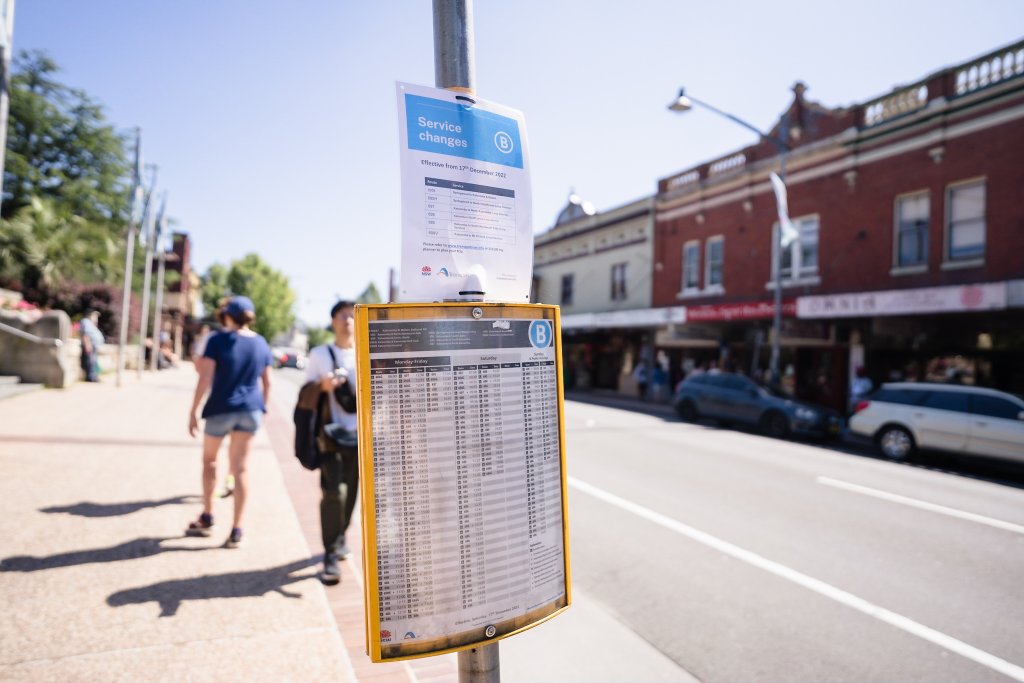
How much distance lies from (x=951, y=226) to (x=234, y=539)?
1736 centimetres

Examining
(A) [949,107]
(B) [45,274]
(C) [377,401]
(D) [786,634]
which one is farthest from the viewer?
(B) [45,274]

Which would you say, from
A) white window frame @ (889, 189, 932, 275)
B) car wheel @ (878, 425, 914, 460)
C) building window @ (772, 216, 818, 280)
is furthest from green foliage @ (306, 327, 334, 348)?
car wheel @ (878, 425, 914, 460)

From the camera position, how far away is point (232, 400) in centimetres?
453

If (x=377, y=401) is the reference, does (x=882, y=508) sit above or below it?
below

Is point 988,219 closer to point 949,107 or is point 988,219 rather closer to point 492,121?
point 949,107

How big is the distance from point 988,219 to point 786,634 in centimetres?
1474

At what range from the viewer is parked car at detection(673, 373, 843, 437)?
13125mm

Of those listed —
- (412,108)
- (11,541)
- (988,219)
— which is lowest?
(11,541)

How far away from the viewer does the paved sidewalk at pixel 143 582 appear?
2916mm

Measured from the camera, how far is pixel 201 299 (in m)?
76.9

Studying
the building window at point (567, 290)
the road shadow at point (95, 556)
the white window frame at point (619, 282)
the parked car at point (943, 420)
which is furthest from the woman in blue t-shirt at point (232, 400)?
the building window at point (567, 290)

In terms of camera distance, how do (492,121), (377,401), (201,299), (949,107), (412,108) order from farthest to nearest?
(201,299)
(949,107)
(492,121)
(412,108)
(377,401)

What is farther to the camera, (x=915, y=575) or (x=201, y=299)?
(x=201, y=299)

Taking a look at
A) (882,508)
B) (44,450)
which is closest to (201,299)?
(44,450)
